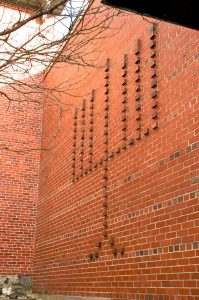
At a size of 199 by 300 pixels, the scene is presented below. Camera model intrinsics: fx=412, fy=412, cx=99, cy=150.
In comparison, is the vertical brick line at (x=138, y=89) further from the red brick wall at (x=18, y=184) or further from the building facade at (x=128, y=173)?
the red brick wall at (x=18, y=184)

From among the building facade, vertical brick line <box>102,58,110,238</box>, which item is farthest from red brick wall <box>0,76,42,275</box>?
vertical brick line <box>102,58,110,238</box>

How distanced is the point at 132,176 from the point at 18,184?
5.58m

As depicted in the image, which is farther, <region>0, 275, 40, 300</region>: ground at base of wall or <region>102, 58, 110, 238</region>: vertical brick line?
<region>0, 275, 40, 300</region>: ground at base of wall

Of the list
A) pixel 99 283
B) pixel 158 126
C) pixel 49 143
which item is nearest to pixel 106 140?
pixel 158 126

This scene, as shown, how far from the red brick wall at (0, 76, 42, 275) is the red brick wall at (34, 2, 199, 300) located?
1.56 m

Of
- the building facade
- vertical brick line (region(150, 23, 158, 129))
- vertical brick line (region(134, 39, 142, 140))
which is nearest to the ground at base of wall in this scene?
the building facade

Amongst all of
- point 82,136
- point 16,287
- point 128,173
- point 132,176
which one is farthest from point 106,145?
point 16,287

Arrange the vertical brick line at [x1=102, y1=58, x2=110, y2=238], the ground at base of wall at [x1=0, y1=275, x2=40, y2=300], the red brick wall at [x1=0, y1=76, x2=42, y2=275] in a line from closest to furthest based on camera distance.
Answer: the vertical brick line at [x1=102, y1=58, x2=110, y2=238], the ground at base of wall at [x1=0, y1=275, x2=40, y2=300], the red brick wall at [x1=0, y1=76, x2=42, y2=275]

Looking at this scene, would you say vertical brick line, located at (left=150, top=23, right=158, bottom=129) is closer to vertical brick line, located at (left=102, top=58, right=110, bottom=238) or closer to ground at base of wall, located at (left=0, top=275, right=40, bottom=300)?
vertical brick line, located at (left=102, top=58, right=110, bottom=238)

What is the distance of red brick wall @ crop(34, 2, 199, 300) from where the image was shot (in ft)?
13.5

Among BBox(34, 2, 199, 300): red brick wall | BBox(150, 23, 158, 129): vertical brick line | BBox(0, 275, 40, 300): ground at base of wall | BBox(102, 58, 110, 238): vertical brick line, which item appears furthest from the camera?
BBox(0, 275, 40, 300): ground at base of wall

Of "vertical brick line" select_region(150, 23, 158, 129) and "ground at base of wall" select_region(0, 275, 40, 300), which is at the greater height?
"vertical brick line" select_region(150, 23, 158, 129)

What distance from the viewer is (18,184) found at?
1020cm

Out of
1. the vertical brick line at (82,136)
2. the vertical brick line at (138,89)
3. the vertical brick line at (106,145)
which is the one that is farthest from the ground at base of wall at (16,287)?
the vertical brick line at (138,89)
